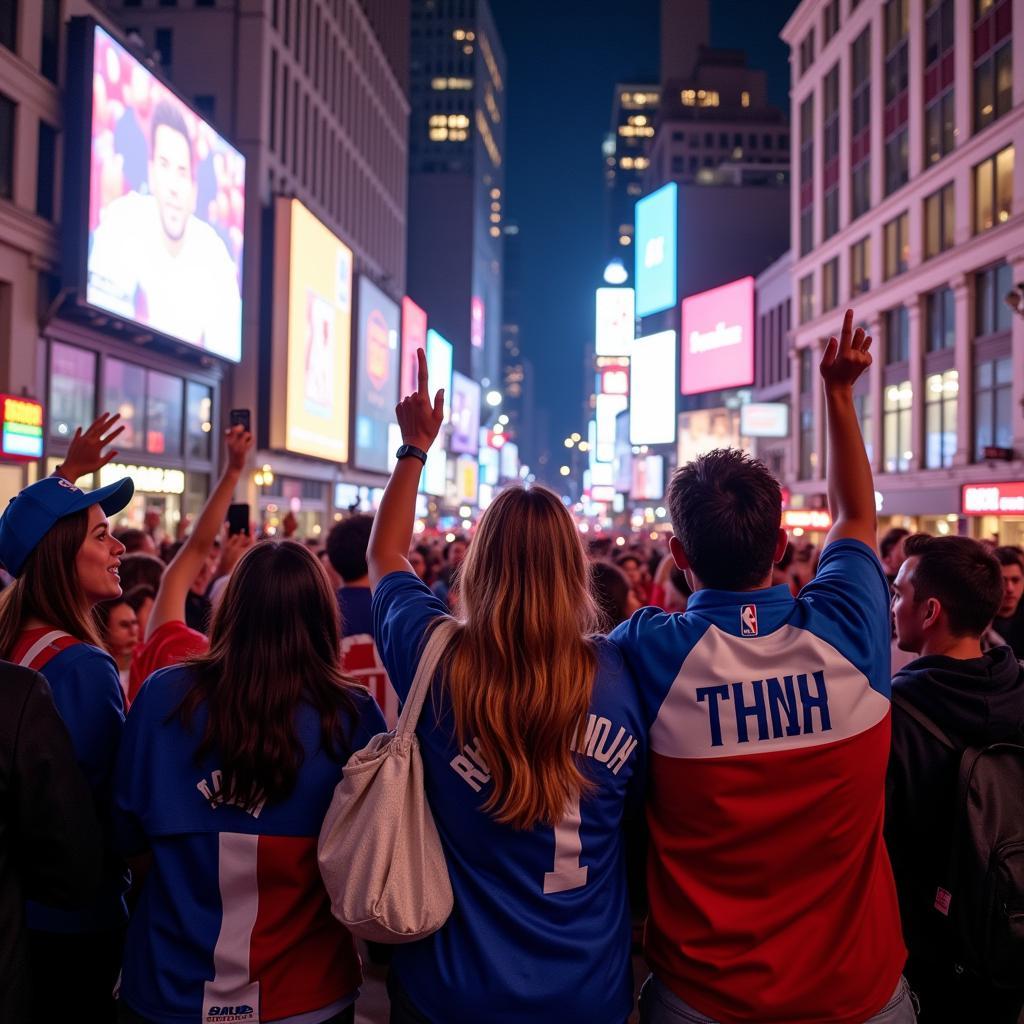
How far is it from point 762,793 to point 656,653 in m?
0.45

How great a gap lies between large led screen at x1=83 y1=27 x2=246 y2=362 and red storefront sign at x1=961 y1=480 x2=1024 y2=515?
22862 millimetres

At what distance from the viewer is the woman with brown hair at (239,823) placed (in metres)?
2.51

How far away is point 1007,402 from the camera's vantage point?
28.3 m

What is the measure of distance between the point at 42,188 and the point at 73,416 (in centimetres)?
614

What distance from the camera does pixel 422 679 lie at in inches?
94.2

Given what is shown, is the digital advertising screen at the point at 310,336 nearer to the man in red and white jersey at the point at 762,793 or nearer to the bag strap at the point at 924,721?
the bag strap at the point at 924,721

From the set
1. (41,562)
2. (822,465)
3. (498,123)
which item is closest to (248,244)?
(822,465)

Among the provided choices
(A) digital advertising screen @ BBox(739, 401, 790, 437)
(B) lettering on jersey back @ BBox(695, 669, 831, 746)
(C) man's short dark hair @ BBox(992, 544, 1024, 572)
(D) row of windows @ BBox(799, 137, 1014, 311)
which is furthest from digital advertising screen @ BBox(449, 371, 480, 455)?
(B) lettering on jersey back @ BBox(695, 669, 831, 746)

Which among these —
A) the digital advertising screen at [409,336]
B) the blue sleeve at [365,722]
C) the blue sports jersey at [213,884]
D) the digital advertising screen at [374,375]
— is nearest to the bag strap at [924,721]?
the blue sleeve at [365,722]

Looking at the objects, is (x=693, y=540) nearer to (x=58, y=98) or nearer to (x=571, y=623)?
(x=571, y=623)

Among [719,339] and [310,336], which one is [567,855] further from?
[719,339]

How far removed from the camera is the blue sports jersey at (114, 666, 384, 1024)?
2.51 metres

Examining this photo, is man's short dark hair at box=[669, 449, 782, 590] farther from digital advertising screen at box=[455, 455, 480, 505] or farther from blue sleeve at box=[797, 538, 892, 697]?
digital advertising screen at box=[455, 455, 480, 505]

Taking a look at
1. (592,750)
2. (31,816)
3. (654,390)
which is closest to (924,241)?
(654,390)
